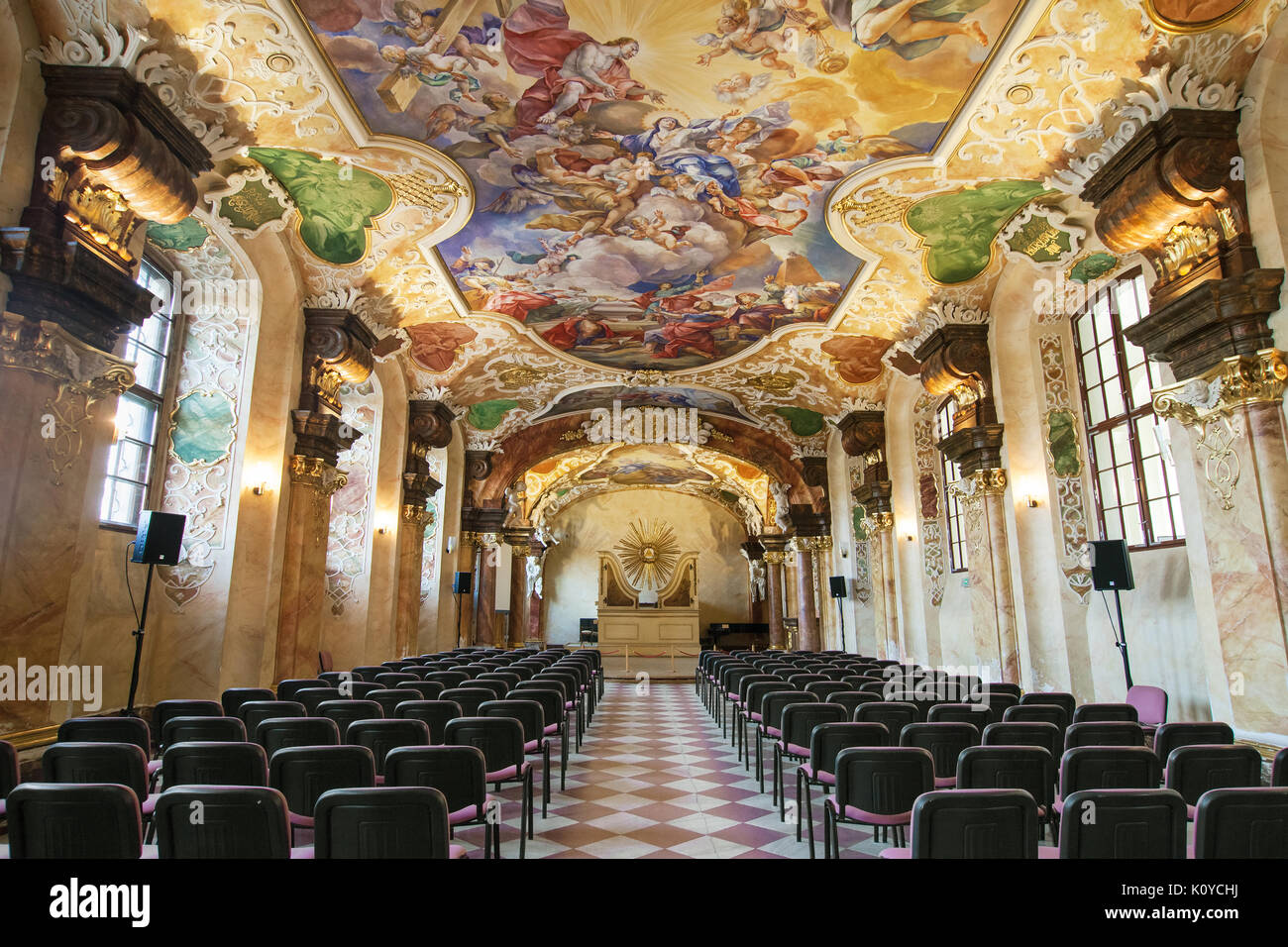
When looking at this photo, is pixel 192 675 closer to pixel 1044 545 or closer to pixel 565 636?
pixel 1044 545

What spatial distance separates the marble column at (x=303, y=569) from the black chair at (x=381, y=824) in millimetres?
8501

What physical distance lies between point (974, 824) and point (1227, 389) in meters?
5.73

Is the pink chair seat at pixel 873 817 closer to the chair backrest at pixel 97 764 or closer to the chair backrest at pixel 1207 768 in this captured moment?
the chair backrest at pixel 1207 768

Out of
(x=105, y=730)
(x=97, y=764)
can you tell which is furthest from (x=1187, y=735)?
(x=105, y=730)

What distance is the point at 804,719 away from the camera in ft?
22.4

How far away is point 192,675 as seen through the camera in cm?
926

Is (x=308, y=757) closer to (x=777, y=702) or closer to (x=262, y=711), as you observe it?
(x=262, y=711)

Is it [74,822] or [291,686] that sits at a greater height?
[291,686]

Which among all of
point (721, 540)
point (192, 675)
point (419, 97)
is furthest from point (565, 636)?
point (419, 97)

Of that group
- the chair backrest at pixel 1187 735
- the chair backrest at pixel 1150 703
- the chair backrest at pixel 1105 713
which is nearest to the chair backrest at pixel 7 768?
the chair backrest at pixel 1187 735

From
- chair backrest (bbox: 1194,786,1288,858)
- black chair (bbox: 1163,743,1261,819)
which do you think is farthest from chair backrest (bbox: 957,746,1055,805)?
chair backrest (bbox: 1194,786,1288,858)

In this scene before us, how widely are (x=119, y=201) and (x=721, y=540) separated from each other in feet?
110

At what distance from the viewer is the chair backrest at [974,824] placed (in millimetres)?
3023

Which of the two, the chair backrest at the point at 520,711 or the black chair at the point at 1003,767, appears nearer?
the black chair at the point at 1003,767
